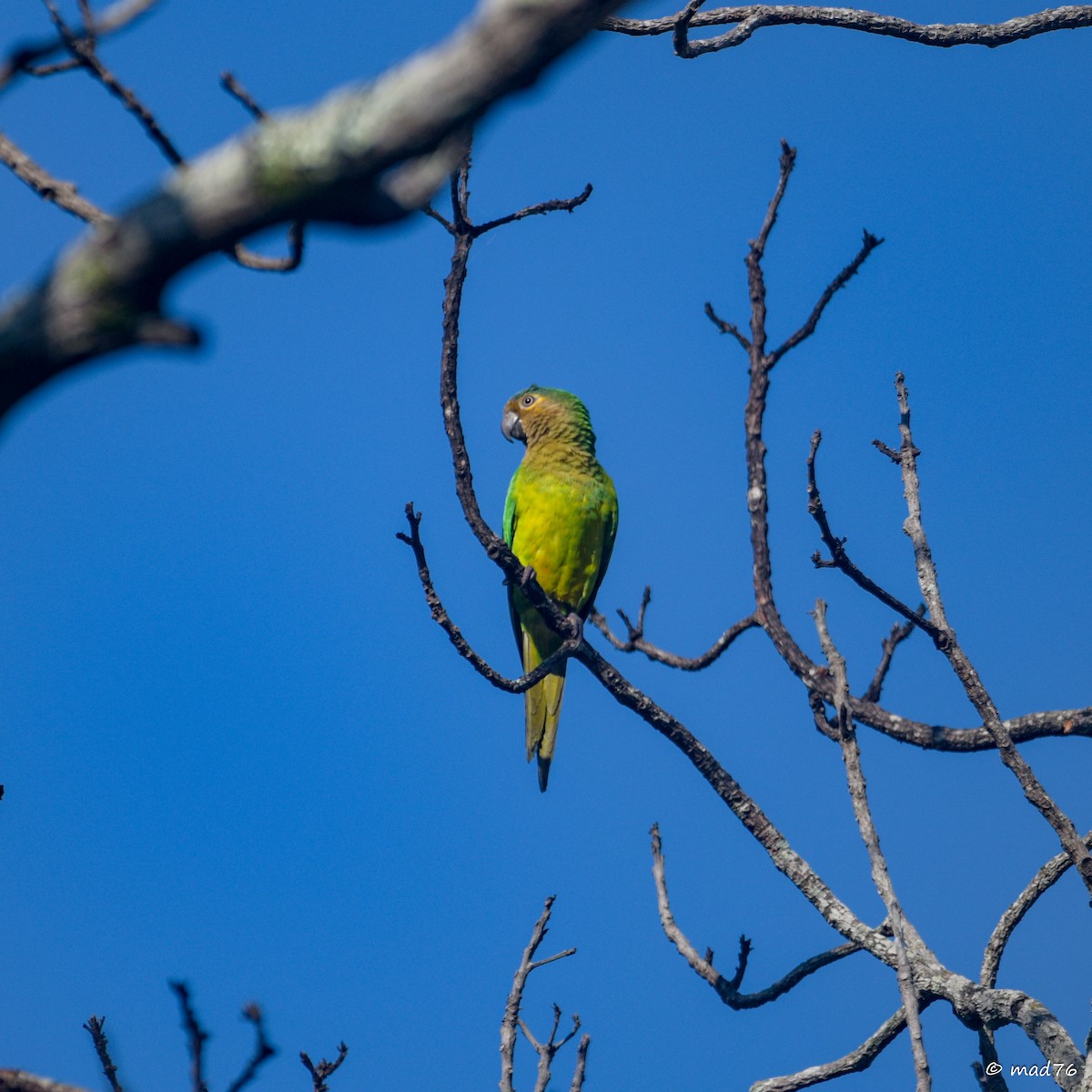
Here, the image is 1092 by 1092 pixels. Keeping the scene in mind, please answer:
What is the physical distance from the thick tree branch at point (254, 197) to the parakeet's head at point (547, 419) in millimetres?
7884

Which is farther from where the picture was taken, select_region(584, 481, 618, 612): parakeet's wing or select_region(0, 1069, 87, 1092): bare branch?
select_region(584, 481, 618, 612): parakeet's wing

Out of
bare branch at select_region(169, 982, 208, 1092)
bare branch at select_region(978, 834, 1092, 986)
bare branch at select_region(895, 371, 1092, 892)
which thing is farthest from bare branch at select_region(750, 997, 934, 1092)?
bare branch at select_region(169, 982, 208, 1092)

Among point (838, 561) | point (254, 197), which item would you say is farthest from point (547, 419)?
point (254, 197)

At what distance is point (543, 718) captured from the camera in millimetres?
8438

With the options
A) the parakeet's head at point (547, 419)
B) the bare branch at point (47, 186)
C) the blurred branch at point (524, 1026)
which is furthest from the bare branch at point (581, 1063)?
the parakeet's head at point (547, 419)

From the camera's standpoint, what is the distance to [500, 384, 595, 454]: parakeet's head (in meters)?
9.66

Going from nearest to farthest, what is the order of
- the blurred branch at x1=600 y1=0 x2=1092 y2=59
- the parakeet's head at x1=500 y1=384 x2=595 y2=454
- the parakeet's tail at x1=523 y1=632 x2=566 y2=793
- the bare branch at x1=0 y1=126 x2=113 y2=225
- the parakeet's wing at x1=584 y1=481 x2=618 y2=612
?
the bare branch at x1=0 y1=126 x2=113 y2=225 < the blurred branch at x1=600 y1=0 x2=1092 y2=59 < the parakeet's tail at x1=523 y1=632 x2=566 y2=793 < the parakeet's wing at x1=584 y1=481 x2=618 y2=612 < the parakeet's head at x1=500 y1=384 x2=595 y2=454

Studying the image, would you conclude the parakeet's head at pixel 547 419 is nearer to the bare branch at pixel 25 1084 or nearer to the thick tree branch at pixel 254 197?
the bare branch at pixel 25 1084

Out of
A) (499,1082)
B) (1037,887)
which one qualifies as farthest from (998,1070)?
(499,1082)

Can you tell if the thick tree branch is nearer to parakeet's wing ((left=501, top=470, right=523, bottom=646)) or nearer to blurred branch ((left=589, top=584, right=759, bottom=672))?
blurred branch ((left=589, top=584, right=759, bottom=672))

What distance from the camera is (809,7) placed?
638 cm

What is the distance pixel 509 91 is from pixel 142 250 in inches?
24.2

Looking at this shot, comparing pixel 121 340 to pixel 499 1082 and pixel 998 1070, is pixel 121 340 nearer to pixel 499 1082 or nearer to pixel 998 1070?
pixel 499 1082

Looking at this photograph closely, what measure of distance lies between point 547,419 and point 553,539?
4.83ft
